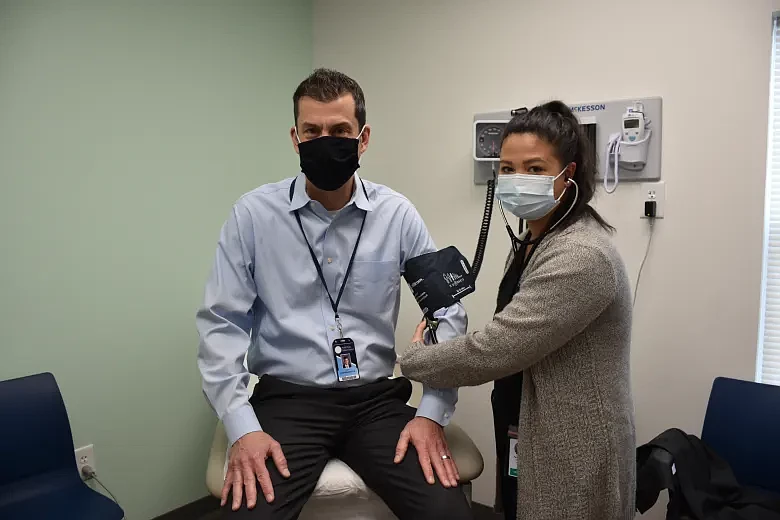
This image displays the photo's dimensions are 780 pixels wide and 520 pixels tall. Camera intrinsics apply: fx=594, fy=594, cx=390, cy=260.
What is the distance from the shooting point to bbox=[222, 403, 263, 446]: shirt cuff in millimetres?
1465

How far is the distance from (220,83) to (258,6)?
456mm

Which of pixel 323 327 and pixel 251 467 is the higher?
pixel 323 327

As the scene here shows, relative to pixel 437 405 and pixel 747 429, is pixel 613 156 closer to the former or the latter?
pixel 747 429

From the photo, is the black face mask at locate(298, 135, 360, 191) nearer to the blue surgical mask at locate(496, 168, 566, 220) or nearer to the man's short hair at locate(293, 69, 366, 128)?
the man's short hair at locate(293, 69, 366, 128)

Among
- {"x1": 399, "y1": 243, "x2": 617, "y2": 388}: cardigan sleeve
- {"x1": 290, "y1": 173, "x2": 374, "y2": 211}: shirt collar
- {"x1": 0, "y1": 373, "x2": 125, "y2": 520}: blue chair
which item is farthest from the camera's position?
{"x1": 0, "y1": 373, "x2": 125, "y2": 520}: blue chair

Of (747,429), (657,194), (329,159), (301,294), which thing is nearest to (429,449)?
(301,294)

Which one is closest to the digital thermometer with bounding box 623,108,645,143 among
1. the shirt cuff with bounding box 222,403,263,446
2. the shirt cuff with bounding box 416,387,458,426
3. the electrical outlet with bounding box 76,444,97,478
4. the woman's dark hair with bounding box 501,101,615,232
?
the woman's dark hair with bounding box 501,101,615,232

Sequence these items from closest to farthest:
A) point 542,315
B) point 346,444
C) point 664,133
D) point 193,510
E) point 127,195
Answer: point 542,315 → point 346,444 → point 664,133 → point 127,195 → point 193,510

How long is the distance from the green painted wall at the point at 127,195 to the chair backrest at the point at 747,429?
200 cm

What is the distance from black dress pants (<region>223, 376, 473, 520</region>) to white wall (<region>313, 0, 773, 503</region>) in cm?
105

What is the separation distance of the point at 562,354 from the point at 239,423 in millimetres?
803

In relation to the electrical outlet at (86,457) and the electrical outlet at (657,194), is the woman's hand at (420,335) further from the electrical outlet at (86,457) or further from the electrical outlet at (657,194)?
the electrical outlet at (86,457)

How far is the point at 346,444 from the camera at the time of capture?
1.57m

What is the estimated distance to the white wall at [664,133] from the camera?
1969 mm
